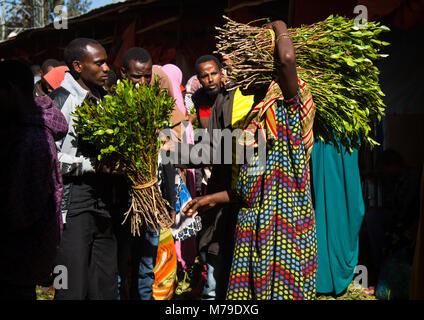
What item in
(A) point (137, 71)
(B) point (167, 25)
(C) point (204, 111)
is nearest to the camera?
(A) point (137, 71)

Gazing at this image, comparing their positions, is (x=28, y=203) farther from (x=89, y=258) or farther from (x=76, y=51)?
(x=76, y=51)

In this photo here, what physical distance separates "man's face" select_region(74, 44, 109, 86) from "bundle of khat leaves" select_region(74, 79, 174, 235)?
0.32 metres

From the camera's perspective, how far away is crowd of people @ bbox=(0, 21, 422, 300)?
95.7 inches

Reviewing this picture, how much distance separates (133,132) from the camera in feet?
9.87

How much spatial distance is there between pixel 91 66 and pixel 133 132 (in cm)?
80

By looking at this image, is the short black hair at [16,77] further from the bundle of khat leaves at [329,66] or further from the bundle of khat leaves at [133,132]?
the bundle of khat leaves at [329,66]

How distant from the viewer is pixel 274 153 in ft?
8.91

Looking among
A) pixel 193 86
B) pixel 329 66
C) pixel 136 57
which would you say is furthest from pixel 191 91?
pixel 329 66

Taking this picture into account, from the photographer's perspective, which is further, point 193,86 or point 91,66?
point 193,86

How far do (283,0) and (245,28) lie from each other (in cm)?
417

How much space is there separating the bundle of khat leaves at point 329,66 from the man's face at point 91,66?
1.12 meters

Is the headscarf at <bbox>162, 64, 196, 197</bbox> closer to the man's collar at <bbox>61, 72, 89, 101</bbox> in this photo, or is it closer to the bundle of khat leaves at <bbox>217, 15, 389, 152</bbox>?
the man's collar at <bbox>61, 72, 89, 101</bbox>

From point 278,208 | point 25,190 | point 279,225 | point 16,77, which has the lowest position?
point 279,225
